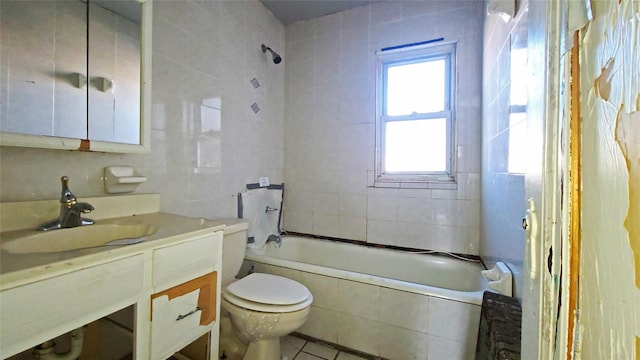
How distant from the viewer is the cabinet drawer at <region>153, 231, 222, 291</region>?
859 mm

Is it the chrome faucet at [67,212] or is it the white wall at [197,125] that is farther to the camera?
the white wall at [197,125]

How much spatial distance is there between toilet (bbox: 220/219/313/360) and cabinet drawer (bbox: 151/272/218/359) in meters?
0.22

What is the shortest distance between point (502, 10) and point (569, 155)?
1153mm

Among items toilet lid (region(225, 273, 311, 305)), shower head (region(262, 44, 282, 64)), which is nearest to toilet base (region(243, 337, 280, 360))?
toilet lid (region(225, 273, 311, 305))

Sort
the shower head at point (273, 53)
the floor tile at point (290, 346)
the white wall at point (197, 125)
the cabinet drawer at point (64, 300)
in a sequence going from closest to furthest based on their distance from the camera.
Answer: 1. the cabinet drawer at point (64, 300)
2. the white wall at point (197, 125)
3. the floor tile at point (290, 346)
4. the shower head at point (273, 53)

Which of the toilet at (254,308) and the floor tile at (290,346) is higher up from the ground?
the toilet at (254,308)

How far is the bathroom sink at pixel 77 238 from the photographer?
0.82 m

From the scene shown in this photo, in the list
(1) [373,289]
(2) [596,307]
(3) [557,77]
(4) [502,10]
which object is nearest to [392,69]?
(4) [502,10]

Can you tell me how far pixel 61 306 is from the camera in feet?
2.09

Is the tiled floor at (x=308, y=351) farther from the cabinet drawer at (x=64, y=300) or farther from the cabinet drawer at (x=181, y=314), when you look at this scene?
the cabinet drawer at (x=64, y=300)

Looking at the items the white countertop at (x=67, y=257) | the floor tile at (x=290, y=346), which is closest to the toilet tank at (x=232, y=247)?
the white countertop at (x=67, y=257)

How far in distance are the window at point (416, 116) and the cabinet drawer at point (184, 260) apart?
1518 mm

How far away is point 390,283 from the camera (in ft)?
4.93

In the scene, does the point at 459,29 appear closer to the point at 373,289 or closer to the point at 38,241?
the point at 373,289
